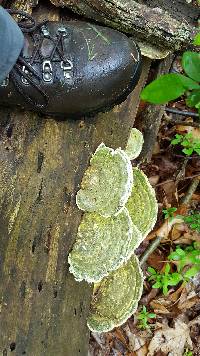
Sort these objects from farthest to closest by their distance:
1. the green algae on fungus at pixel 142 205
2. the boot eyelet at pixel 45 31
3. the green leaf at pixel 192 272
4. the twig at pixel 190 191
Result: the twig at pixel 190 191 < the green leaf at pixel 192 272 < the green algae on fungus at pixel 142 205 < the boot eyelet at pixel 45 31

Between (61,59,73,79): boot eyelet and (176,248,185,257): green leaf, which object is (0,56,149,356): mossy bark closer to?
(61,59,73,79): boot eyelet

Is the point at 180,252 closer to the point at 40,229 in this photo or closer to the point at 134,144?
the point at 134,144

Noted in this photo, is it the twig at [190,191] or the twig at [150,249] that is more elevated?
the twig at [190,191]

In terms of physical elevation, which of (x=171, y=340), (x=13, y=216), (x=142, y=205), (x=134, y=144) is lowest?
(x=171, y=340)

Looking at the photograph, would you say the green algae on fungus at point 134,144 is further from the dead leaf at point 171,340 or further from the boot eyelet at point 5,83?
the dead leaf at point 171,340

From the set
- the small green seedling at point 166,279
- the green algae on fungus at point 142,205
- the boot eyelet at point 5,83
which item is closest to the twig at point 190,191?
the small green seedling at point 166,279

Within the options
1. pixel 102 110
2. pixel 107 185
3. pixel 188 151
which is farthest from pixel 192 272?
pixel 102 110

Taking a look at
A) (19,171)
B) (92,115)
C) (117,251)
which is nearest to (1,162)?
(19,171)
